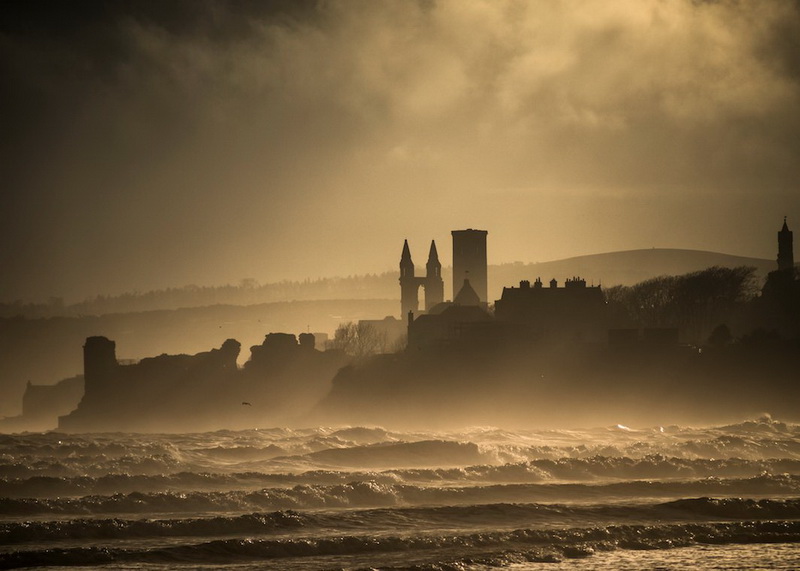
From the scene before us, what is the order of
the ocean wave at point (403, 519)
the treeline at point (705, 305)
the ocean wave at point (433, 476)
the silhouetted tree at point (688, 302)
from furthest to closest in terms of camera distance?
the silhouetted tree at point (688, 302)
the treeline at point (705, 305)
the ocean wave at point (433, 476)
the ocean wave at point (403, 519)

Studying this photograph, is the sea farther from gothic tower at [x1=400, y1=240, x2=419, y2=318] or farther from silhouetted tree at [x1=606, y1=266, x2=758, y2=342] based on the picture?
gothic tower at [x1=400, y1=240, x2=419, y2=318]

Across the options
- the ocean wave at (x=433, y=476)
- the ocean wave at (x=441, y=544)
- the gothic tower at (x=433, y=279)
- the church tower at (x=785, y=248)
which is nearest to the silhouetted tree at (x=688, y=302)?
the church tower at (x=785, y=248)

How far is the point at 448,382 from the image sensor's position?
88500 millimetres

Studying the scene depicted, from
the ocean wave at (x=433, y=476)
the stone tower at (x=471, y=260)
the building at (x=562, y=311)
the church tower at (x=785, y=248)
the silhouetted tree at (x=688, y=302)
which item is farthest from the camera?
the stone tower at (x=471, y=260)

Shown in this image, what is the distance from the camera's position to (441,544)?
29.8 meters

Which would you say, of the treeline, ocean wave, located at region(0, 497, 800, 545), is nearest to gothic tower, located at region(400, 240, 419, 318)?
the treeline

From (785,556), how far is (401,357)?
64414 millimetres

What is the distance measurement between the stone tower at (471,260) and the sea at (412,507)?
64489 mm

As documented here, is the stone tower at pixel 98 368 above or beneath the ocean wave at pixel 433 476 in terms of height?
above

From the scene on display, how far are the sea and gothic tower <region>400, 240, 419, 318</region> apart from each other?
65994mm

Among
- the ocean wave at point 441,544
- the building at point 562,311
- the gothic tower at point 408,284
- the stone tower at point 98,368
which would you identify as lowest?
the ocean wave at point 441,544

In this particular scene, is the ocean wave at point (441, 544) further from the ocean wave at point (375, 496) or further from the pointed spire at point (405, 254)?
the pointed spire at point (405, 254)

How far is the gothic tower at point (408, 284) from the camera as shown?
121562mm

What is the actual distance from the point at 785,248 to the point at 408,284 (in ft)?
118
